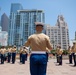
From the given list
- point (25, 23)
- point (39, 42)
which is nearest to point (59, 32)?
point (25, 23)

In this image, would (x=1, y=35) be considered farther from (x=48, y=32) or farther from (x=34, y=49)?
(x=48, y=32)

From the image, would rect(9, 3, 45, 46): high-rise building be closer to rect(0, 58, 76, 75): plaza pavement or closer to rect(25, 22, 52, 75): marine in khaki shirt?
rect(0, 58, 76, 75): plaza pavement

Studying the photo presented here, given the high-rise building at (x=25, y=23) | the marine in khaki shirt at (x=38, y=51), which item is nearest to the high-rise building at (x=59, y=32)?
the high-rise building at (x=25, y=23)

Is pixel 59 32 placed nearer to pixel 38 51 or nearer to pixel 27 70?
pixel 27 70

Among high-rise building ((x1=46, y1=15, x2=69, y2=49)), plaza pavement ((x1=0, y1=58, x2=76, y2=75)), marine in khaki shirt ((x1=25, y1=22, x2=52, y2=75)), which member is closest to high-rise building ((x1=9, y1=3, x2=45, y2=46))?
high-rise building ((x1=46, y1=15, x2=69, y2=49))

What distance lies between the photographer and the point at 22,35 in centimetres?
16988

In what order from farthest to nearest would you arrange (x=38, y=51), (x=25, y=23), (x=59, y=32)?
1. (x=59, y=32)
2. (x=25, y=23)
3. (x=38, y=51)

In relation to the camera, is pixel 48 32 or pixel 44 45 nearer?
pixel 44 45

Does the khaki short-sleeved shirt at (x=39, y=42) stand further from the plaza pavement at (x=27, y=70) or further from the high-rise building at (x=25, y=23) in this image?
the high-rise building at (x=25, y=23)

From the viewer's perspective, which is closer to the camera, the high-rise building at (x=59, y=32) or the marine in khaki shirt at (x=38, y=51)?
the marine in khaki shirt at (x=38, y=51)

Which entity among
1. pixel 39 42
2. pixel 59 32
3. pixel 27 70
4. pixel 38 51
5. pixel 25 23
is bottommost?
pixel 27 70

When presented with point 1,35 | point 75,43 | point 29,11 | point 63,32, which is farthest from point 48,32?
point 75,43

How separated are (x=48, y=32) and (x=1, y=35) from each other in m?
125

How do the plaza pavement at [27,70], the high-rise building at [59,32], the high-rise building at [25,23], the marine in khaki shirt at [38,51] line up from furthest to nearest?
the high-rise building at [59,32]
the high-rise building at [25,23]
the plaza pavement at [27,70]
the marine in khaki shirt at [38,51]
